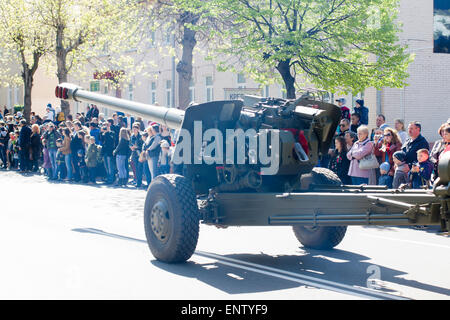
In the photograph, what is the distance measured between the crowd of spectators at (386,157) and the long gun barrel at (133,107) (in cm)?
479

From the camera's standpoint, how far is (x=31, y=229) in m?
11.0

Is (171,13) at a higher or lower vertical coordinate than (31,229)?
higher

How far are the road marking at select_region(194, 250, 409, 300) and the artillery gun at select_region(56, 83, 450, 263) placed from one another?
0.57 m

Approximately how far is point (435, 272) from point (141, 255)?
3582mm

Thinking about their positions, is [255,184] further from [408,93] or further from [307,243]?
[408,93]

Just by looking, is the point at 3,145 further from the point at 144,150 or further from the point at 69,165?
the point at 144,150

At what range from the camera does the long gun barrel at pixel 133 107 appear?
9.63 meters

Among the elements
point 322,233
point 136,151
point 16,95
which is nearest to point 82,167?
point 136,151

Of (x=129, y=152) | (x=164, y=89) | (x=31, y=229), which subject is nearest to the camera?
(x=31, y=229)

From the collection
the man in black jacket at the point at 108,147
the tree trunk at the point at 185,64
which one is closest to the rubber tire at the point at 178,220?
the man in black jacket at the point at 108,147

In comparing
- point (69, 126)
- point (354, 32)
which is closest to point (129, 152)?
point (69, 126)

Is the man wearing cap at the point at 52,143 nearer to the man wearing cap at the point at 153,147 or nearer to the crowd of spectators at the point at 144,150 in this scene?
the crowd of spectators at the point at 144,150

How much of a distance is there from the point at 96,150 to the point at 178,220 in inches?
565

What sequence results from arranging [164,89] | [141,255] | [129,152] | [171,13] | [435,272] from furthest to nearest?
1. [164,89]
2. [171,13]
3. [129,152]
4. [141,255]
5. [435,272]
